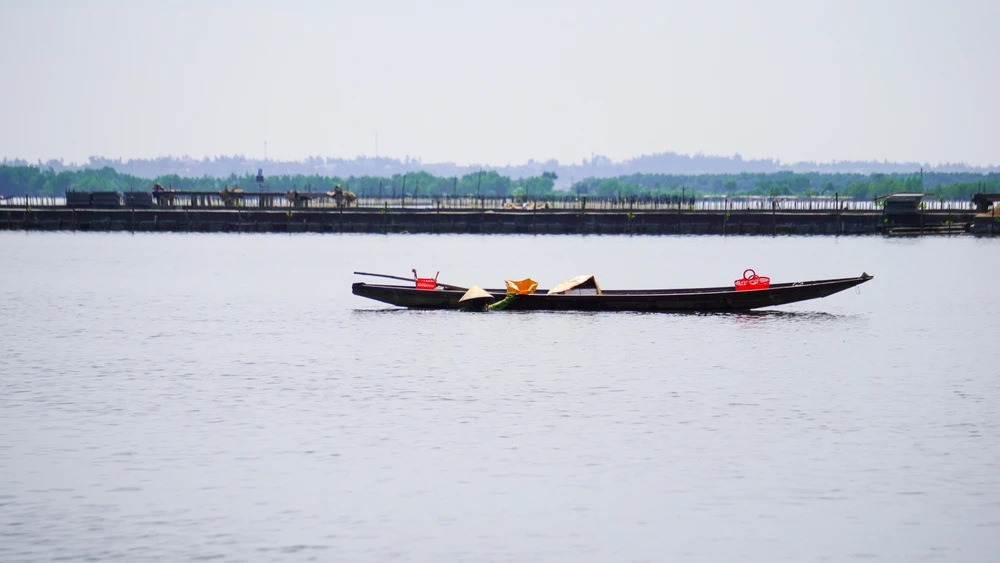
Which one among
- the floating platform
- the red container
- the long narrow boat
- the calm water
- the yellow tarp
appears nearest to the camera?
the calm water

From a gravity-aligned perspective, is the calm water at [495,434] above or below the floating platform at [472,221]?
below

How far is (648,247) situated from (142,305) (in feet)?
252

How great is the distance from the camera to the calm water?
66.8ft

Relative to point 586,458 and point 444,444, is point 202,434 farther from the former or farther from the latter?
point 586,458

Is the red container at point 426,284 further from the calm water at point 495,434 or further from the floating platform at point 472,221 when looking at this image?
the floating platform at point 472,221

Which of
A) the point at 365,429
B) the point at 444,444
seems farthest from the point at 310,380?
the point at 444,444

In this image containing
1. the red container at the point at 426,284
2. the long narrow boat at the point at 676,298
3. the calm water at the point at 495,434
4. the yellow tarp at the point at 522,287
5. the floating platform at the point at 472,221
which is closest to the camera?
the calm water at the point at 495,434

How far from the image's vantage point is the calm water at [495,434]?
66.8ft

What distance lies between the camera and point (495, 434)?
28312 millimetres

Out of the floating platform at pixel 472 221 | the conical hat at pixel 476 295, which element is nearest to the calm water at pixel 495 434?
the conical hat at pixel 476 295

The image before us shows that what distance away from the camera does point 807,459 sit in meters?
25.9

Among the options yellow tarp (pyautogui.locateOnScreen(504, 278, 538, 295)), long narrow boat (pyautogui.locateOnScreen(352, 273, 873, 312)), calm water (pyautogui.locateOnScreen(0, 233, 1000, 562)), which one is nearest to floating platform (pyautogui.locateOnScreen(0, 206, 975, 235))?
calm water (pyautogui.locateOnScreen(0, 233, 1000, 562))

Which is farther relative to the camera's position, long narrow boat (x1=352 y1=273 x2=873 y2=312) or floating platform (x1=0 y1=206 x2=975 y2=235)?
floating platform (x1=0 y1=206 x2=975 y2=235)

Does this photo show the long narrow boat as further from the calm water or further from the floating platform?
the floating platform
